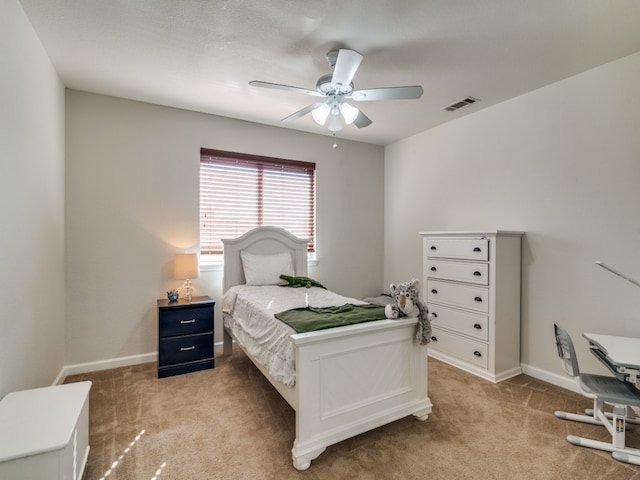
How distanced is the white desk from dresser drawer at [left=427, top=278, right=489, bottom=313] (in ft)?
2.65

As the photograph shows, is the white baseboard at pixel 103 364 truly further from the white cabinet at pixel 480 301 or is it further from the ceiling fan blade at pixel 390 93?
the ceiling fan blade at pixel 390 93

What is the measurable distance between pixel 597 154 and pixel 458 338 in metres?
2.00

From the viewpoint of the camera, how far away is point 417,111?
3.45 meters

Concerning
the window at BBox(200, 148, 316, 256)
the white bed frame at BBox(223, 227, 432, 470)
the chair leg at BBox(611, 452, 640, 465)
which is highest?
the window at BBox(200, 148, 316, 256)

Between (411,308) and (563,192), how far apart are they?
1.87 metres

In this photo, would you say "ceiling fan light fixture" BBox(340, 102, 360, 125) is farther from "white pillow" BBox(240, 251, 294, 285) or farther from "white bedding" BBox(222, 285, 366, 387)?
"white pillow" BBox(240, 251, 294, 285)

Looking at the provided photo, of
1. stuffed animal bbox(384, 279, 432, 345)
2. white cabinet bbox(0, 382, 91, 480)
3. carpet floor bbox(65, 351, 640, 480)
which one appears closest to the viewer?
white cabinet bbox(0, 382, 91, 480)

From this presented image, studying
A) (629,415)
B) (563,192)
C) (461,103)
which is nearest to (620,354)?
(629,415)

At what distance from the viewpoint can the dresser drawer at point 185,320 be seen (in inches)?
116

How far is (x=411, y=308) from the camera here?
6.99 feet

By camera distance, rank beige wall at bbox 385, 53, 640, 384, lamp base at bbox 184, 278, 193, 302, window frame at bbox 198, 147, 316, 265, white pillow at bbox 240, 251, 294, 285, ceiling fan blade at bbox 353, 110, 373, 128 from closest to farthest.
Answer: beige wall at bbox 385, 53, 640, 384 < ceiling fan blade at bbox 353, 110, 373, 128 < lamp base at bbox 184, 278, 193, 302 < white pillow at bbox 240, 251, 294, 285 < window frame at bbox 198, 147, 316, 265

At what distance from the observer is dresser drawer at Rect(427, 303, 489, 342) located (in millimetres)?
2924

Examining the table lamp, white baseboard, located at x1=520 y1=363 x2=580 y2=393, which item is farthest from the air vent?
the table lamp

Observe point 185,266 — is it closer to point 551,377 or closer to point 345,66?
point 345,66
